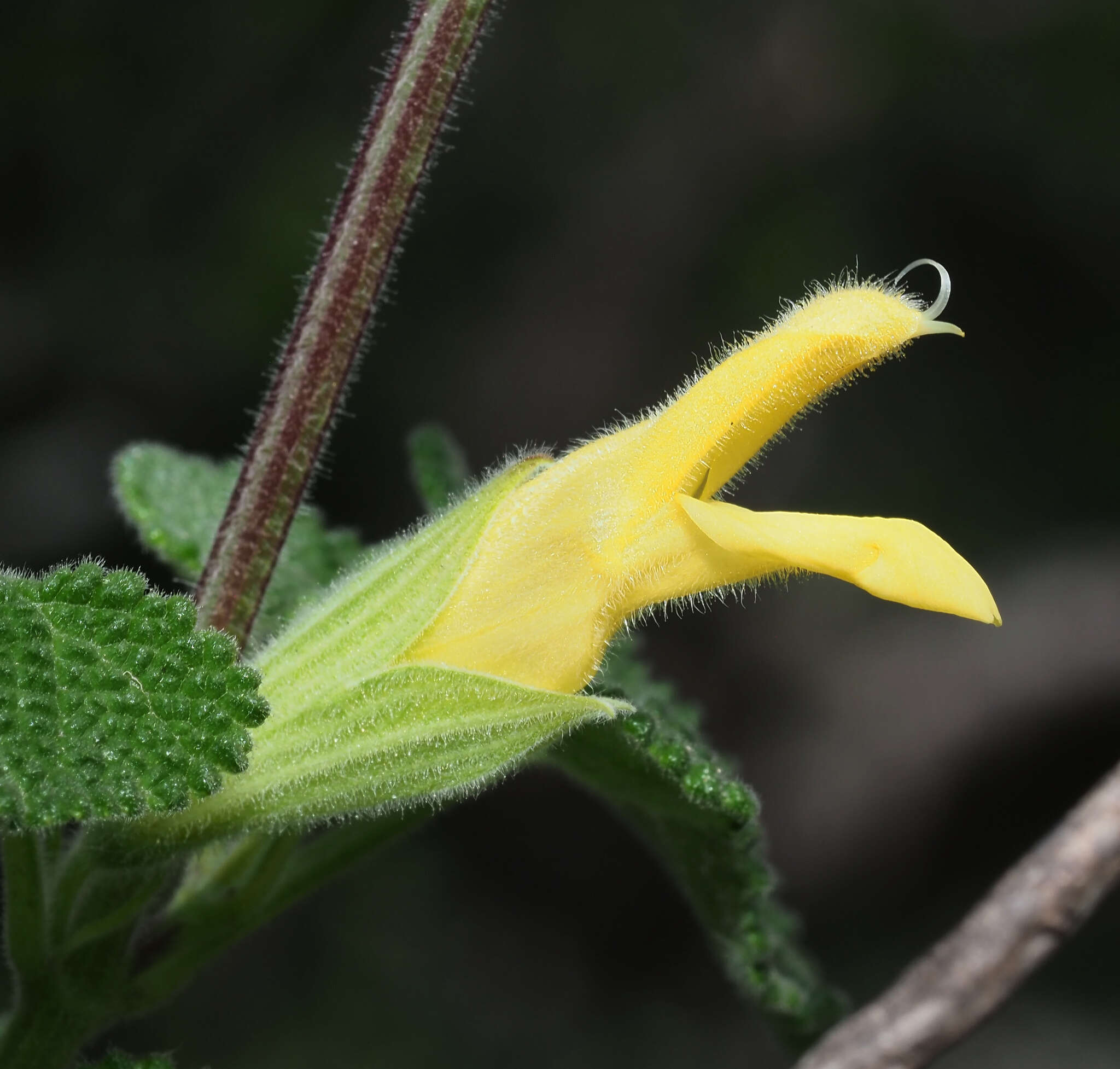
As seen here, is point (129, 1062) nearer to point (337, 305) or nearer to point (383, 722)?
point (383, 722)

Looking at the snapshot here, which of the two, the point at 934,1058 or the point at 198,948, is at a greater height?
the point at 934,1058

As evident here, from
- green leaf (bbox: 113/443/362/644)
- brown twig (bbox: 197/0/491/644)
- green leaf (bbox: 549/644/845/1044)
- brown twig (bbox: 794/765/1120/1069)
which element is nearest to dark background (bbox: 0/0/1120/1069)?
green leaf (bbox: 113/443/362/644)

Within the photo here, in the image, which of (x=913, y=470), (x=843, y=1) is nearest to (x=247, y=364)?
(x=913, y=470)

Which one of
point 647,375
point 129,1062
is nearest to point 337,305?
point 129,1062

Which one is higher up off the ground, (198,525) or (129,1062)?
(198,525)

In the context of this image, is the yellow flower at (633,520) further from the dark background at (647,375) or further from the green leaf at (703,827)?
the dark background at (647,375)

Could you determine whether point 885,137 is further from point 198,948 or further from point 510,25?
point 198,948
